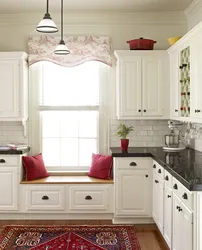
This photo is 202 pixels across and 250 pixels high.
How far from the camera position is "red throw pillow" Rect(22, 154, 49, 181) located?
5438 mm

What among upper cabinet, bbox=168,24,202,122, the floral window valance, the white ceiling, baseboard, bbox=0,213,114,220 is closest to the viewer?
upper cabinet, bbox=168,24,202,122

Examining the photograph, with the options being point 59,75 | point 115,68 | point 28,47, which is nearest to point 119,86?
point 115,68

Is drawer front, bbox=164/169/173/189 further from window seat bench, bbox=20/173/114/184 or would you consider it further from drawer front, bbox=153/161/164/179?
window seat bench, bbox=20/173/114/184

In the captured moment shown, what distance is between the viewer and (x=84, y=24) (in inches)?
229

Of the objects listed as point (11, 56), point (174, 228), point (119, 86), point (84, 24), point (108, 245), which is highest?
point (84, 24)

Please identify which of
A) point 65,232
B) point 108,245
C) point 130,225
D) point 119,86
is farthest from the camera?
point 119,86

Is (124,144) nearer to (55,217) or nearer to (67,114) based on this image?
(67,114)

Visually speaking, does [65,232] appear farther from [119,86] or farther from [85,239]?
[119,86]

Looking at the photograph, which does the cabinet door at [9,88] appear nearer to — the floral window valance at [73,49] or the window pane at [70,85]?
the floral window valance at [73,49]

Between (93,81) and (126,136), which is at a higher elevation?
(93,81)

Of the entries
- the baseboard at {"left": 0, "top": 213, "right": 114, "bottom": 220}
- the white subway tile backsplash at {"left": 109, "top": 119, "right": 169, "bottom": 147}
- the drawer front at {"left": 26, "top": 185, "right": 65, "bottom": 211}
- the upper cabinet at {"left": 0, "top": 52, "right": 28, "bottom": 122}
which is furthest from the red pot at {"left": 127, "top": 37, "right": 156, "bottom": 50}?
the baseboard at {"left": 0, "top": 213, "right": 114, "bottom": 220}

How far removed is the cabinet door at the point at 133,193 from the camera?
514 centimetres

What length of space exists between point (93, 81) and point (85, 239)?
7.52 ft

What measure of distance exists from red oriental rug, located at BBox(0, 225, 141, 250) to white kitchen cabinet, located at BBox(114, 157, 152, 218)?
0.25 meters
